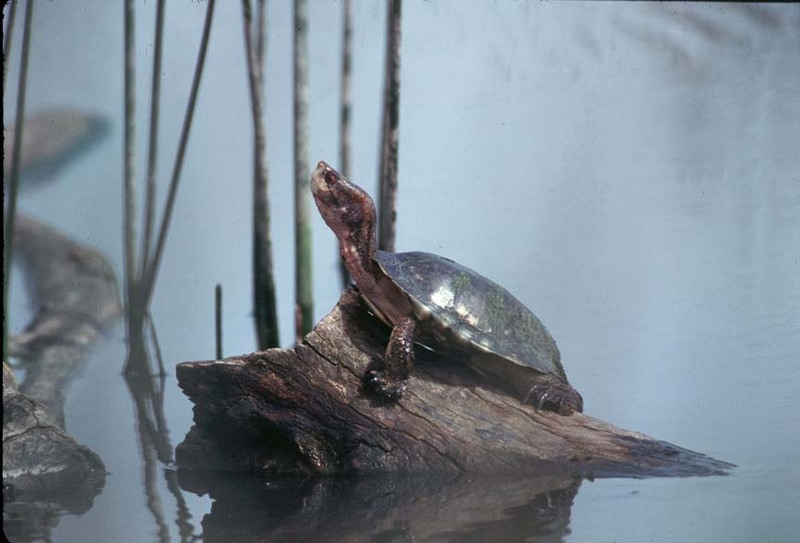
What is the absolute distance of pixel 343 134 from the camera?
8.53 ft

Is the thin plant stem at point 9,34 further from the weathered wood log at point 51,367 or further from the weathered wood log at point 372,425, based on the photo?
the weathered wood log at point 372,425

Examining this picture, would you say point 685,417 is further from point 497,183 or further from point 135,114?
point 135,114

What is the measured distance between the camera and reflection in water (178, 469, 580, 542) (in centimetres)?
150

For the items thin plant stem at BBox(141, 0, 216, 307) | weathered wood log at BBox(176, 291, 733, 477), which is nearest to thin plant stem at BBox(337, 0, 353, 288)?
thin plant stem at BBox(141, 0, 216, 307)

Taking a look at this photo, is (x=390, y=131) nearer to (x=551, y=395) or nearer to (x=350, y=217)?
(x=350, y=217)

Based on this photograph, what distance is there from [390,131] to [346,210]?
0.58 meters

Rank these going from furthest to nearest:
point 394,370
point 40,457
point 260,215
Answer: point 260,215
point 40,457
point 394,370

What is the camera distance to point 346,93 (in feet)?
8.49

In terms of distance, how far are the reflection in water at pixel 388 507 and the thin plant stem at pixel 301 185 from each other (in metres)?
0.78

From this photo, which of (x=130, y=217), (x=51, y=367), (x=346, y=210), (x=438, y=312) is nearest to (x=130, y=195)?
(x=130, y=217)

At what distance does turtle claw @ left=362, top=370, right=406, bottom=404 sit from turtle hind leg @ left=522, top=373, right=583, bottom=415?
33 centimetres

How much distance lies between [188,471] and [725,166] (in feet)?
6.16

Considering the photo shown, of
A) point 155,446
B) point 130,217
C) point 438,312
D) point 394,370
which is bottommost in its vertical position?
point 155,446

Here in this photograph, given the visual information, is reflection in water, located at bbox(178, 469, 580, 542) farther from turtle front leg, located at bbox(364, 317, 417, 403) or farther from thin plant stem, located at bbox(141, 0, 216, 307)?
thin plant stem, located at bbox(141, 0, 216, 307)
